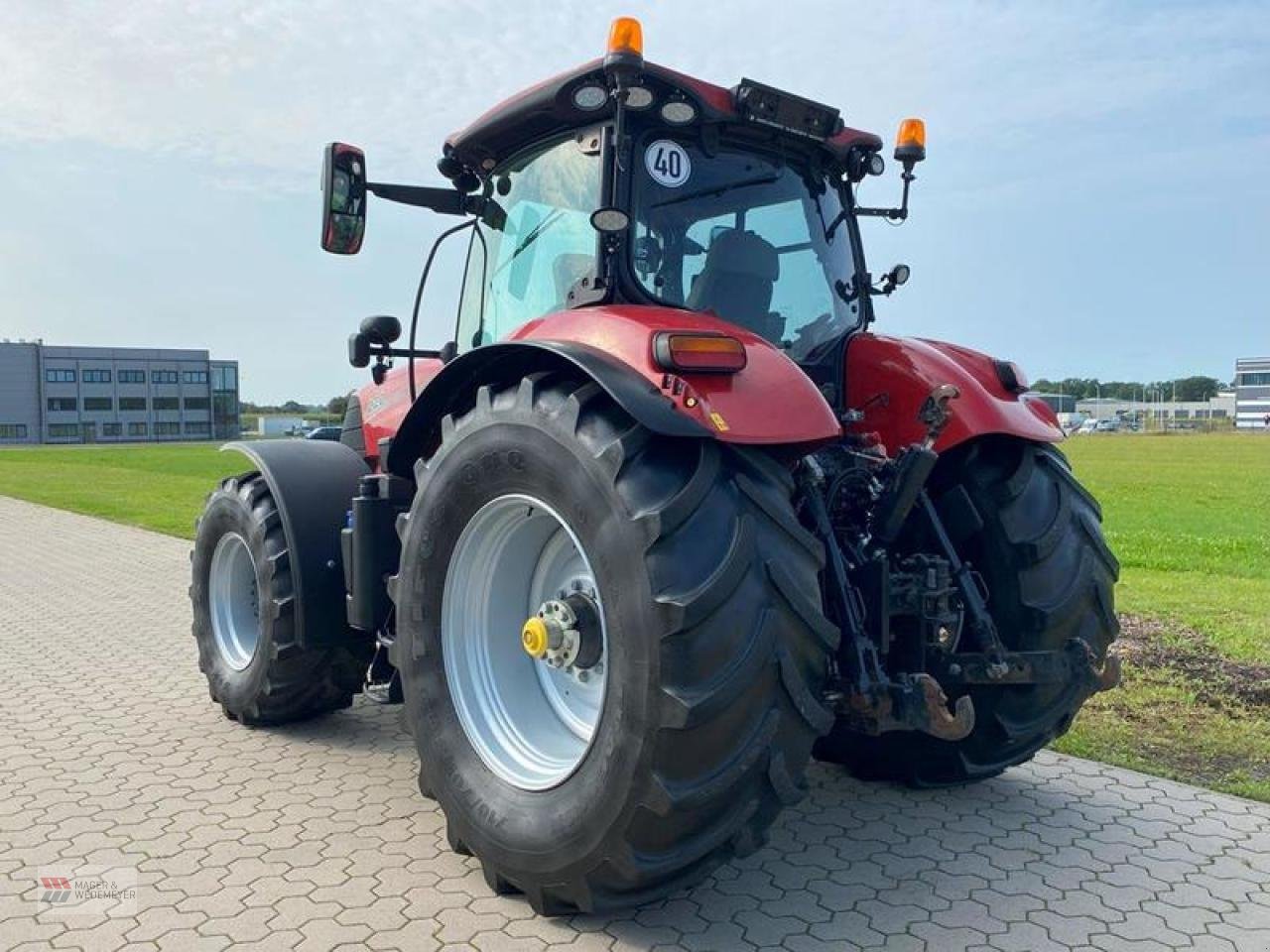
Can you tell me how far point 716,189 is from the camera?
13.3ft

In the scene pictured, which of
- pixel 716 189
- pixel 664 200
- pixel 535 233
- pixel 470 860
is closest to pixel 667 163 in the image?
pixel 664 200

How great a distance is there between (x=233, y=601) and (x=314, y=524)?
1.06m

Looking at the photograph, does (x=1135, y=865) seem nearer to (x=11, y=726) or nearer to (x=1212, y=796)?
(x=1212, y=796)

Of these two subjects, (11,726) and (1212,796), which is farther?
(11,726)

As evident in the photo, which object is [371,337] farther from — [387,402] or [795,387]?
[795,387]

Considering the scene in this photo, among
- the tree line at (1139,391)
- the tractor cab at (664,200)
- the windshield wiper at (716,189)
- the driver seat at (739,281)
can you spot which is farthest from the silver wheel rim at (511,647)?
the tree line at (1139,391)

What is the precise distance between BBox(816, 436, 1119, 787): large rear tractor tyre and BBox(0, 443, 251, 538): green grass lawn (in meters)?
7.94

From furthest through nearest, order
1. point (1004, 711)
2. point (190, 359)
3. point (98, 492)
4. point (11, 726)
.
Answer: point (190, 359) → point (98, 492) → point (11, 726) → point (1004, 711)

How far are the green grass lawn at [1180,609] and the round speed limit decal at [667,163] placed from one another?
3274 millimetres

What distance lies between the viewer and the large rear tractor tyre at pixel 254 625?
16.5ft

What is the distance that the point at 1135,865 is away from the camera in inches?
149

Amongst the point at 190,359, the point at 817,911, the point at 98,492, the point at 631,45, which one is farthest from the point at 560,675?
the point at 190,359

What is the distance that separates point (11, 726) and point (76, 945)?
2.81 meters

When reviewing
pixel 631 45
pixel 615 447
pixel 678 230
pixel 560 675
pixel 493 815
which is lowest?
pixel 493 815
